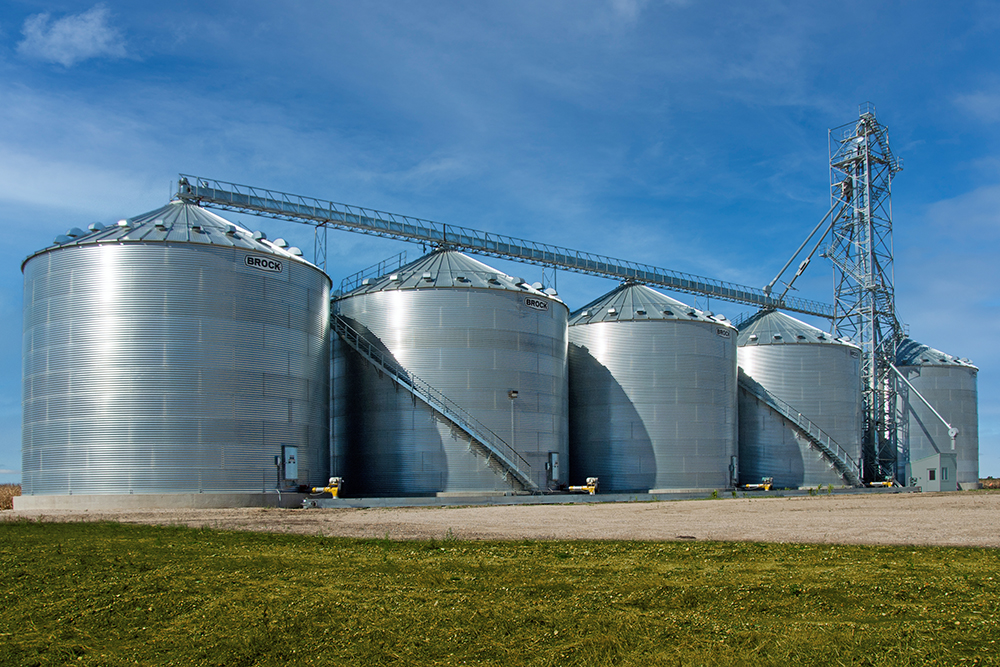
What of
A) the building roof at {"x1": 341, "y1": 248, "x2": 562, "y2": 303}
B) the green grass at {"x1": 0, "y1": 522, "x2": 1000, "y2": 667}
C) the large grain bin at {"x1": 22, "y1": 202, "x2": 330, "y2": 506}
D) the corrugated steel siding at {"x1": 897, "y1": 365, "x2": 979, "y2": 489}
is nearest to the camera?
the green grass at {"x1": 0, "y1": 522, "x2": 1000, "y2": 667}

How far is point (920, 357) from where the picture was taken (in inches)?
3398

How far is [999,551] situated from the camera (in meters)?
18.6

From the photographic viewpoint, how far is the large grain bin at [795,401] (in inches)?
2749

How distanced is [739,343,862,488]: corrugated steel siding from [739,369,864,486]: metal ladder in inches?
18.3

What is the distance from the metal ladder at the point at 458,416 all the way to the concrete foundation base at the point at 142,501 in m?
11.1

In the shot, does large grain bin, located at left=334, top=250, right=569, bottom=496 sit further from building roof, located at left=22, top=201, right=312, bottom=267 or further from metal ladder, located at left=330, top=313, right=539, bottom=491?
building roof, located at left=22, top=201, right=312, bottom=267

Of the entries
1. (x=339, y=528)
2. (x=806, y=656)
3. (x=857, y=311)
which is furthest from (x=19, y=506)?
(x=857, y=311)

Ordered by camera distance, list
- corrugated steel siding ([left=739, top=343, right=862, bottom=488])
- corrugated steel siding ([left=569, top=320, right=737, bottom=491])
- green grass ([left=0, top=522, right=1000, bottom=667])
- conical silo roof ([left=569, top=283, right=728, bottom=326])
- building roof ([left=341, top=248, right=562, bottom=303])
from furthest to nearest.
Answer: corrugated steel siding ([left=739, top=343, right=862, bottom=488]), conical silo roof ([left=569, top=283, right=728, bottom=326]), corrugated steel siding ([left=569, top=320, right=737, bottom=491]), building roof ([left=341, top=248, right=562, bottom=303]), green grass ([left=0, top=522, right=1000, bottom=667])

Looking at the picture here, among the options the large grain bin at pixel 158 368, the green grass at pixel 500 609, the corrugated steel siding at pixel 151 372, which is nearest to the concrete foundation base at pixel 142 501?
the large grain bin at pixel 158 368

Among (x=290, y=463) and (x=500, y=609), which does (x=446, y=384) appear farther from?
(x=500, y=609)

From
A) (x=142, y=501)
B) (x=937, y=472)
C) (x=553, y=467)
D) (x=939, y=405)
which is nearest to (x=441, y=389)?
(x=553, y=467)

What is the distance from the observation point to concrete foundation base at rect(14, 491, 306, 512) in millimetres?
38438

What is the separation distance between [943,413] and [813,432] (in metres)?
22.4

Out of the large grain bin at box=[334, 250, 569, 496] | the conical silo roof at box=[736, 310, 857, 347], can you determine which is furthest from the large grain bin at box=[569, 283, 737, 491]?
the conical silo roof at box=[736, 310, 857, 347]
